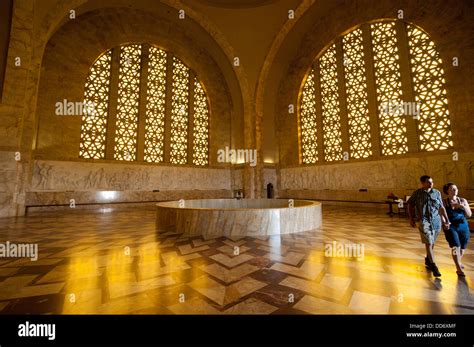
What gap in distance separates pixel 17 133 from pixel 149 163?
504 centimetres

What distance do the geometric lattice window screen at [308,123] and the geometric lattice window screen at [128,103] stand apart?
9.16m

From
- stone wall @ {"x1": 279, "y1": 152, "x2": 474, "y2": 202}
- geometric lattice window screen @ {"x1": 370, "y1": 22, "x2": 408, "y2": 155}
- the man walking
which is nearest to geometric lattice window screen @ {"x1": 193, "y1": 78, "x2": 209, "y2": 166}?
stone wall @ {"x1": 279, "y1": 152, "x2": 474, "y2": 202}

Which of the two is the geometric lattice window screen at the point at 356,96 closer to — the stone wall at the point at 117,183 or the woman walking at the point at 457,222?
the stone wall at the point at 117,183

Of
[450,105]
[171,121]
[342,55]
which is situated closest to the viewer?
[450,105]

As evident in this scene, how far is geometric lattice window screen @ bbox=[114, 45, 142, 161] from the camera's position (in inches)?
411

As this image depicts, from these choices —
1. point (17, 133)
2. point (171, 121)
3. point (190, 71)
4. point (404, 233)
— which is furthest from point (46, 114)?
point (404, 233)

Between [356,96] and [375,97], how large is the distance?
2.85 ft

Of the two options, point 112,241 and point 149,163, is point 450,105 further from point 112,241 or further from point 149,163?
point 149,163

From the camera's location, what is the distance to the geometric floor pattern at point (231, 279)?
62.1 inches

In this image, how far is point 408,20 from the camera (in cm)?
865

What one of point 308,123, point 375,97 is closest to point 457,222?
point 375,97

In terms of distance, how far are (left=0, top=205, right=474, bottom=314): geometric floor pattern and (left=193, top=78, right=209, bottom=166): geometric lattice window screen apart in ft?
31.0

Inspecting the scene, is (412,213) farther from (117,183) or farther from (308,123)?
(117,183)
